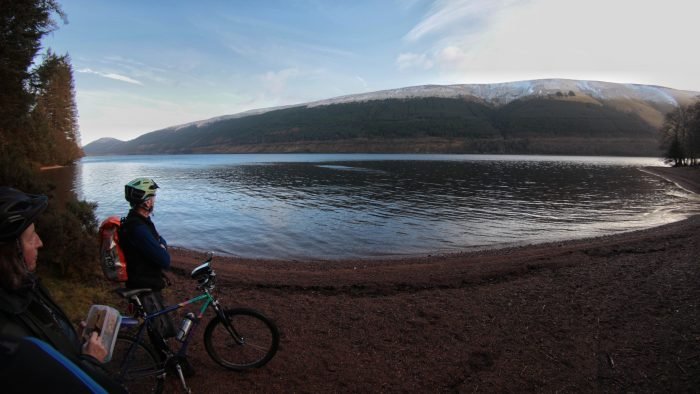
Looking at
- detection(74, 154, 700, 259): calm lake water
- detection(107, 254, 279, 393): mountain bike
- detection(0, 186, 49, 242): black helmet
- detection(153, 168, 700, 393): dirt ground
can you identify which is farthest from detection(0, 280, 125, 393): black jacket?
detection(74, 154, 700, 259): calm lake water

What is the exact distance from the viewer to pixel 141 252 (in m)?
5.07

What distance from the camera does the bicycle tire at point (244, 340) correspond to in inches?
235

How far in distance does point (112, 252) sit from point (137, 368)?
1.61m

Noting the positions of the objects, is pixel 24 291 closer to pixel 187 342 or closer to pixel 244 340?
pixel 187 342

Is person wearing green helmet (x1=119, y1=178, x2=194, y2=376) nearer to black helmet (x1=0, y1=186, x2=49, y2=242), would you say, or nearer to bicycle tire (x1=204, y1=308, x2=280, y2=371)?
bicycle tire (x1=204, y1=308, x2=280, y2=371)

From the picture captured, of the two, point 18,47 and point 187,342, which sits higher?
point 18,47

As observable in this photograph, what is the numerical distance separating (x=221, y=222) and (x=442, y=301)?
72.8ft

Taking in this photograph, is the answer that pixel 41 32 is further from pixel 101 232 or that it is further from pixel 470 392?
pixel 470 392

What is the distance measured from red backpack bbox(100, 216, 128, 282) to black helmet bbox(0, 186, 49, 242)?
9.22ft

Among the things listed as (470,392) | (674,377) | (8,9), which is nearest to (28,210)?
(470,392)

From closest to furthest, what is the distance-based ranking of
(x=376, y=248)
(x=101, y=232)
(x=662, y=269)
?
(x=101, y=232) < (x=662, y=269) < (x=376, y=248)

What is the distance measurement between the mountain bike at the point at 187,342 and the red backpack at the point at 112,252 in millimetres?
239

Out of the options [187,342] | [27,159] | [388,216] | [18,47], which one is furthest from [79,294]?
[388,216]

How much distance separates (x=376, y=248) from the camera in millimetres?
20594
